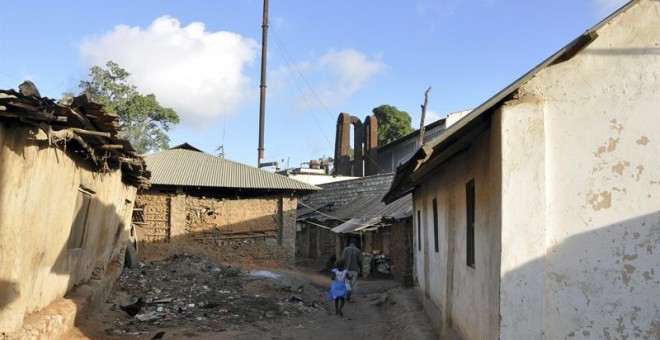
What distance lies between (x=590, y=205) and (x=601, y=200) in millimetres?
112

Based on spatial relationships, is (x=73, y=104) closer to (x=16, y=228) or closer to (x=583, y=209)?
(x=16, y=228)

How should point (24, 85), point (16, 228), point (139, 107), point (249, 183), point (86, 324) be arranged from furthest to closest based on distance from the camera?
point (139, 107), point (249, 183), point (86, 324), point (16, 228), point (24, 85)

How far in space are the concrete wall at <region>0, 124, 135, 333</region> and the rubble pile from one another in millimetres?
1900

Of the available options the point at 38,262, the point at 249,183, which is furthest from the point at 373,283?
the point at 38,262

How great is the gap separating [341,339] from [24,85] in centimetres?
740

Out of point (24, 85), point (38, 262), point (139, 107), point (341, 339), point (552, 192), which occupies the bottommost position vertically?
point (341, 339)

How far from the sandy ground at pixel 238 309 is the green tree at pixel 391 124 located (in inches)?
1108

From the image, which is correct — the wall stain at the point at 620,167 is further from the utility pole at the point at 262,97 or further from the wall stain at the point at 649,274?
the utility pole at the point at 262,97

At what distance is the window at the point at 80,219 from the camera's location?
930cm

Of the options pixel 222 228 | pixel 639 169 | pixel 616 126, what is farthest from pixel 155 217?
pixel 639 169

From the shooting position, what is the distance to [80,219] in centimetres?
973

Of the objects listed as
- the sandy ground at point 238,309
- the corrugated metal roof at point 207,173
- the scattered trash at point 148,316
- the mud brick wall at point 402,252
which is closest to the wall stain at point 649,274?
the sandy ground at point 238,309

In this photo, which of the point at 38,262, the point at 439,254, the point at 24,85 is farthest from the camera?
the point at 439,254

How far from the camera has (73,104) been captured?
654cm
